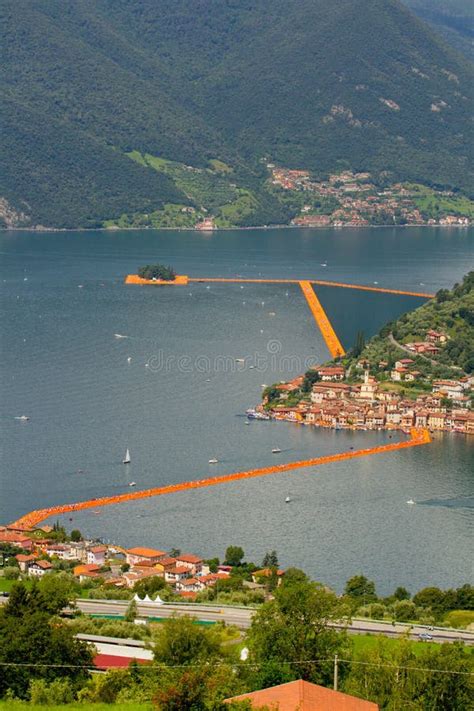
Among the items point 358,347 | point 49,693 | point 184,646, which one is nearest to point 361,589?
point 184,646

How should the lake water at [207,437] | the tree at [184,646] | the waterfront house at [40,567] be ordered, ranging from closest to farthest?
the tree at [184,646], the waterfront house at [40,567], the lake water at [207,437]

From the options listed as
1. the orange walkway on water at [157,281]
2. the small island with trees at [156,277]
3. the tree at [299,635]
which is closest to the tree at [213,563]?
the tree at [299,635]

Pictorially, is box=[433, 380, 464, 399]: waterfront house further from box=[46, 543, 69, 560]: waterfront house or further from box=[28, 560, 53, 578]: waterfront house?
box=[28, 560, 53, 578]: waterfront house

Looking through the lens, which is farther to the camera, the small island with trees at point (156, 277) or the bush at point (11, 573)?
the small island with trees at point (156, 277)

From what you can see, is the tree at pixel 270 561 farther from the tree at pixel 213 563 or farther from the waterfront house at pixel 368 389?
the waterfront house at pixel 368 389

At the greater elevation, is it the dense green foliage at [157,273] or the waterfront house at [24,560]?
the dense green foliage at [157,273]

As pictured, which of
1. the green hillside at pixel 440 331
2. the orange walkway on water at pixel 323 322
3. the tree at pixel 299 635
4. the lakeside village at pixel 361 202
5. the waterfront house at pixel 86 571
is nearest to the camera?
the tree at pixel 299 635

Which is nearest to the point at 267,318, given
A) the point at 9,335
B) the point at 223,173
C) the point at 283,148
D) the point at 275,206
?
the point at 9,335
